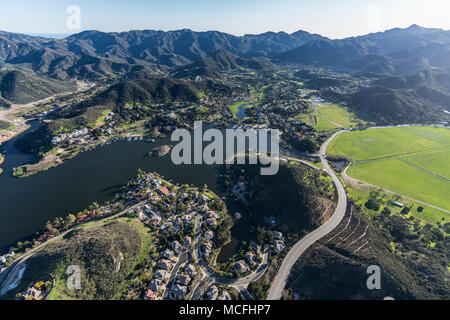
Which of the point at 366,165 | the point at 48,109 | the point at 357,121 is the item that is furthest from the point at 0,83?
the point at 357,121

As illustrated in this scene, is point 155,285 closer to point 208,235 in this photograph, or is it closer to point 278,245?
point 208,235

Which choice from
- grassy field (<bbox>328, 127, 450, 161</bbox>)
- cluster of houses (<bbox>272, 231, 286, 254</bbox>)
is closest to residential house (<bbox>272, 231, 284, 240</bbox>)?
cluster of houses (<bbox>272, 231, 286, 254</bbox>)

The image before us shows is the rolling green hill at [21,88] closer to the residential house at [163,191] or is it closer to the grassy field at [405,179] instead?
the residential house at [163,191]

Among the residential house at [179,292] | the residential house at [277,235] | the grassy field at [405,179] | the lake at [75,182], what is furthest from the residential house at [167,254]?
the grassy field at [405,179]

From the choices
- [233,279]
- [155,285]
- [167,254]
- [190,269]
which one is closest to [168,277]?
[155,285]

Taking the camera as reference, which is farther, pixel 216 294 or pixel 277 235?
pixel 277 235

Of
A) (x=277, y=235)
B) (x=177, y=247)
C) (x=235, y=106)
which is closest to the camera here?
(x=177, y=247)

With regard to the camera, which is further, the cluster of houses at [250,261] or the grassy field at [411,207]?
the grassy field at [411,207]
